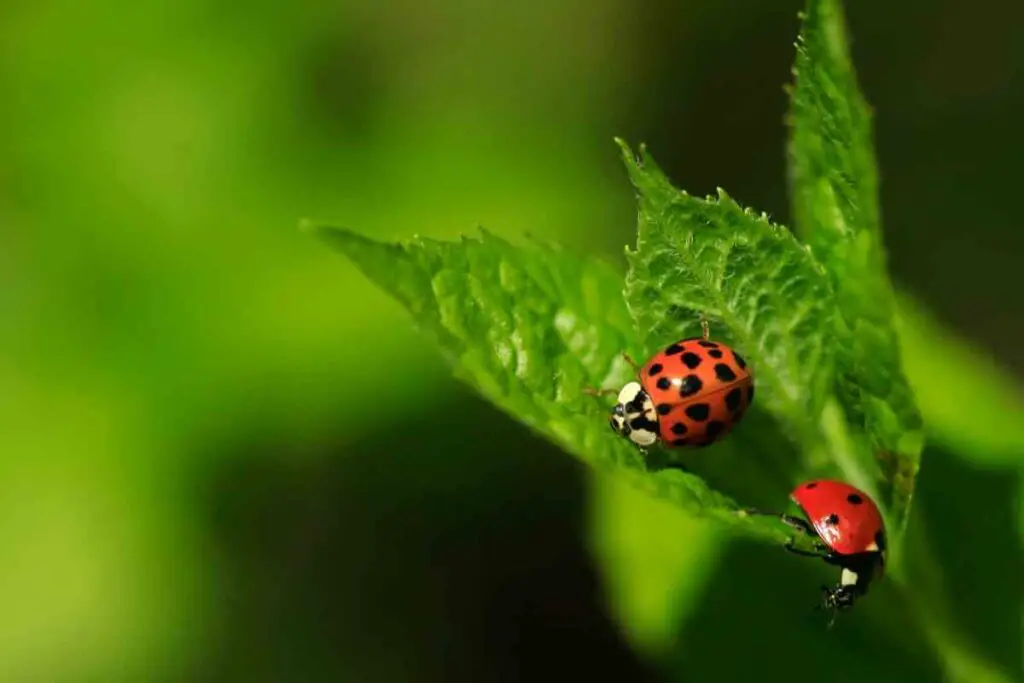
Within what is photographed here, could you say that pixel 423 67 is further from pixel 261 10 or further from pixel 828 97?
pixel 828 97

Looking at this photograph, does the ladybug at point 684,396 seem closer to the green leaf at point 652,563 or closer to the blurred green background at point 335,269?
the green leaf at point 652,563

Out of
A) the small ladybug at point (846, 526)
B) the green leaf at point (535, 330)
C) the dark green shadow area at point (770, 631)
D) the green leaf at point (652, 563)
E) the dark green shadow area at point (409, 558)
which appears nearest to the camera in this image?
the green leaf at point (535, 330)

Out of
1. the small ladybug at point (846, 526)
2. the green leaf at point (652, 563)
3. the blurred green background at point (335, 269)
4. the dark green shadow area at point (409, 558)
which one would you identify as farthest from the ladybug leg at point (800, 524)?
the dark green shadow area at point (409, 558)

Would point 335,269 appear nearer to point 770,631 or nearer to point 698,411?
point 770,631

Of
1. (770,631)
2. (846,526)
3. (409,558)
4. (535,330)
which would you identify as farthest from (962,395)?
(409,558)

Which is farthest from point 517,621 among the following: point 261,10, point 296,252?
point 261,10

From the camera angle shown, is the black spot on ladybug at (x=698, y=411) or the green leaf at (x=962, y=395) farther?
the green leaf at (x=962, y=395)
